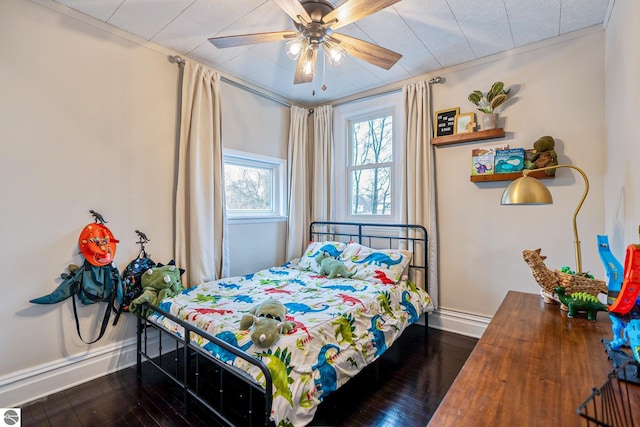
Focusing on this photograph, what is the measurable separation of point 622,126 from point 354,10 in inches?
65.0

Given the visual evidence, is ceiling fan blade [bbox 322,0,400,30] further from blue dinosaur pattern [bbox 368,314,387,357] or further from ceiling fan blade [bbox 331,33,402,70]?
blue dinosaur pattern [bbox 368,314,387,357]

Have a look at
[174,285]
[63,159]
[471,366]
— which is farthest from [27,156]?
[471,366]

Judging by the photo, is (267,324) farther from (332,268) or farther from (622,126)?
(622,126)

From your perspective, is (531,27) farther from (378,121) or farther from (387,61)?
(378,121)

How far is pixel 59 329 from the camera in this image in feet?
6.65

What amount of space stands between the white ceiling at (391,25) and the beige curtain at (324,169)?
34.2 inches

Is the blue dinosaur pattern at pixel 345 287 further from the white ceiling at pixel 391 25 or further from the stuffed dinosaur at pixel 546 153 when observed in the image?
the white ceiling at pixel 391 25

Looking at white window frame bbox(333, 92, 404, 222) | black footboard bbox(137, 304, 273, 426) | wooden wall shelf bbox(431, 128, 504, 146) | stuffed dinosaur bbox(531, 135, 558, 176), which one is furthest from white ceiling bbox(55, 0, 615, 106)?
black footboard bbox(137, 304, 273, 426)

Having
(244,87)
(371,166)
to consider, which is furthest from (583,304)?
(244,87)

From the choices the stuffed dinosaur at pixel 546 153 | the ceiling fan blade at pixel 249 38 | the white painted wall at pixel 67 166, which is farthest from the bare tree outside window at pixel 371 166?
the white painted wall at pixel 67 166

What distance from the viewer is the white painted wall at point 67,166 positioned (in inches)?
72.9

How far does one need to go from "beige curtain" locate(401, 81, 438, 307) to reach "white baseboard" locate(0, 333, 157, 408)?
8.62 feet

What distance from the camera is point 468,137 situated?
270 centimetres

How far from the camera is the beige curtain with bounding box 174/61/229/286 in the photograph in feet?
8.54
